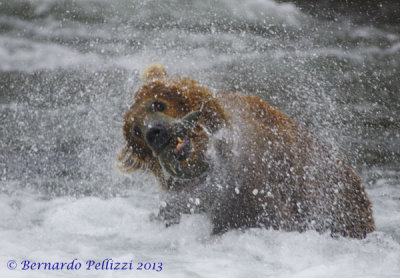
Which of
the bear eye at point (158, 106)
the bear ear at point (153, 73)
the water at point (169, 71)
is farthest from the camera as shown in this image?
the water at point (169, 71)

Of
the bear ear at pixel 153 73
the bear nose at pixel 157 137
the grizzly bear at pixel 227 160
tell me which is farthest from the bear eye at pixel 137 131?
the bear ear at pixel 153 73

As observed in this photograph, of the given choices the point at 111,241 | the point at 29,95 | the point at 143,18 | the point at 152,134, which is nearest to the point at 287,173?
the point at 152,134

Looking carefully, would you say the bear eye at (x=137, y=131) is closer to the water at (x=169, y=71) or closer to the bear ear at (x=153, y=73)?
the bear ear at (x=153, y=73)

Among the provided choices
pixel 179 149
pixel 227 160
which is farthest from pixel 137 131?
pixel 227 160

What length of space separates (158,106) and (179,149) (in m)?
0.39

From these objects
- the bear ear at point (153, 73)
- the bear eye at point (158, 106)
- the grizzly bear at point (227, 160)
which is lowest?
the grizzly bear at point (227, 160)

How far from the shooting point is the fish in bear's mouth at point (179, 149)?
367 centimetres

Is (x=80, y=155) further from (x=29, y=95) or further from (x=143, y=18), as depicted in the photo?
(x=143, y=18)

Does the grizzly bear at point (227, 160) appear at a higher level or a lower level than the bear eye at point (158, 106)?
lower

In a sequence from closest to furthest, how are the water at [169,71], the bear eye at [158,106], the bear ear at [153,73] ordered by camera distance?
the bear eye at [158,106] → the bear ear at [153,73] → the water at [169,71]

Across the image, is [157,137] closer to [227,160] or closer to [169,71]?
[227,160]

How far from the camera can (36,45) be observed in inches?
249

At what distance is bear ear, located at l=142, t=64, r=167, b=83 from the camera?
4.02 m

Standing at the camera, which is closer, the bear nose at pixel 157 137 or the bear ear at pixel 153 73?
the bear nose at pixel 157 137
